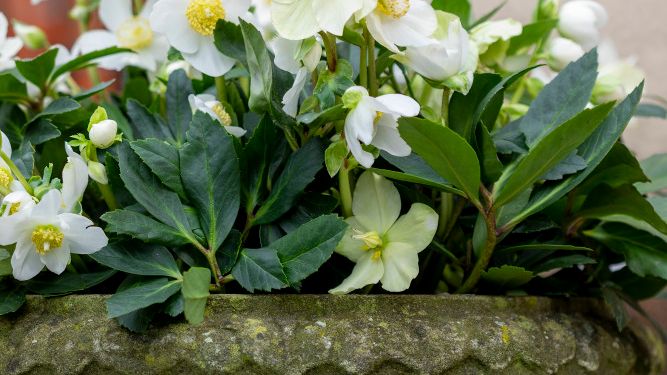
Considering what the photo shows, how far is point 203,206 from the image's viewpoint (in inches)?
16.1

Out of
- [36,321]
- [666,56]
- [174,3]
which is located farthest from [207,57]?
[666,56]

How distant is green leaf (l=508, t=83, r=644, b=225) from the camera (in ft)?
1.33

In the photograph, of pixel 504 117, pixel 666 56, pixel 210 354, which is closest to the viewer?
pixel 210 354

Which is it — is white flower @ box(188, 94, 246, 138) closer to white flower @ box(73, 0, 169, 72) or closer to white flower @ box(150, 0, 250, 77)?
white flower @ box(150, 0, 250, 77)

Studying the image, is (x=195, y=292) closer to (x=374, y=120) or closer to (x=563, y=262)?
(x=374, y=120)

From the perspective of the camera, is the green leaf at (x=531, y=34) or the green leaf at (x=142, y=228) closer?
the green leaf at (x=142, y=228)

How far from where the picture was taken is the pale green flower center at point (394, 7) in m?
0.38

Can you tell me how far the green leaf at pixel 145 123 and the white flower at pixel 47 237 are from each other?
100 mm

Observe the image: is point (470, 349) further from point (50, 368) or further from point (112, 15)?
point (112, 15)

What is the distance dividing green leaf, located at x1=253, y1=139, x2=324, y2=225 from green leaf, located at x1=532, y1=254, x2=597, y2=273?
170 mm

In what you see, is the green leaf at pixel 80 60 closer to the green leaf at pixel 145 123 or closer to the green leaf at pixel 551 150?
the green leaf at pixel 145 123

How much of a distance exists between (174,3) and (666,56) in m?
0.72

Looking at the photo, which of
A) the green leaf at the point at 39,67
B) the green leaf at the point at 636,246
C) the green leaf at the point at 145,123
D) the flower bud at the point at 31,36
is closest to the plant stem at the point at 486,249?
the green leaf at the point at 636,246

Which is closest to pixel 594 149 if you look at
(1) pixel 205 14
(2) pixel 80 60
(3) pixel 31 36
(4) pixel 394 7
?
(4) pixel 394 7
